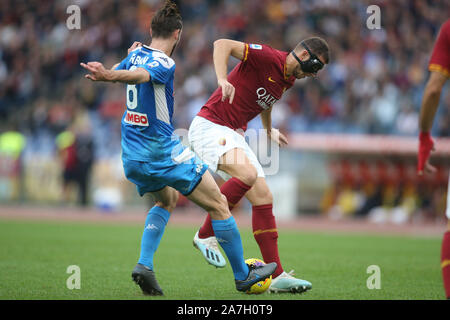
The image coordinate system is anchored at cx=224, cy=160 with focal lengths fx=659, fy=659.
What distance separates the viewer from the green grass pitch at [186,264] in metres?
5.62

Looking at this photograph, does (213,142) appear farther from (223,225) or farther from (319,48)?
(319,48)

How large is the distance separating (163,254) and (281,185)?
858 centimetres

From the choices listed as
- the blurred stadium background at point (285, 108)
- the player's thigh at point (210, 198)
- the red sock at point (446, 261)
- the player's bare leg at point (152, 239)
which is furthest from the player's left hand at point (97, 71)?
the blurred stadium background at point (285, 108)

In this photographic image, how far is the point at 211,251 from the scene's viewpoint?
5.69m

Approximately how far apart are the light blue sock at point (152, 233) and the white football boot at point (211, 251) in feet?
1.31

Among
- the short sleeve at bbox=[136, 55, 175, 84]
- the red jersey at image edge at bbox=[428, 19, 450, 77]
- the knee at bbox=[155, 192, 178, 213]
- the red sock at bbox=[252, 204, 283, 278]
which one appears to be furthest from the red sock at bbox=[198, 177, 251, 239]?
the red jersey at image edge at bbox=[428, 19, 450, 77]

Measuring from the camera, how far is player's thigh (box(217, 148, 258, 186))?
5875mm

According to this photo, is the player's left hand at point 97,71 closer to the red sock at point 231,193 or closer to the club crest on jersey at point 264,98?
the red sock at point 231,193

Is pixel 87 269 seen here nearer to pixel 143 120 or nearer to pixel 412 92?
pixel 143 120

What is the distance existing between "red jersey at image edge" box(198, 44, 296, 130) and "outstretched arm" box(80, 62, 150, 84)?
1.37 m

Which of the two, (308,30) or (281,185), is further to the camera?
(308,30)

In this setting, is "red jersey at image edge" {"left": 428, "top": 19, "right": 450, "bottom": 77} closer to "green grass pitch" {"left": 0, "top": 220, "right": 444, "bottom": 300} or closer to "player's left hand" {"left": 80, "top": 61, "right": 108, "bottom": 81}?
"green grass pitch" {"left": 0, "top": 220, "right": 444, "bottom": 300}

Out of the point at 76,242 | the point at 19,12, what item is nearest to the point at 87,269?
the point at 76,242

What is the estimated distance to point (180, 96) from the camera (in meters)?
20.5
